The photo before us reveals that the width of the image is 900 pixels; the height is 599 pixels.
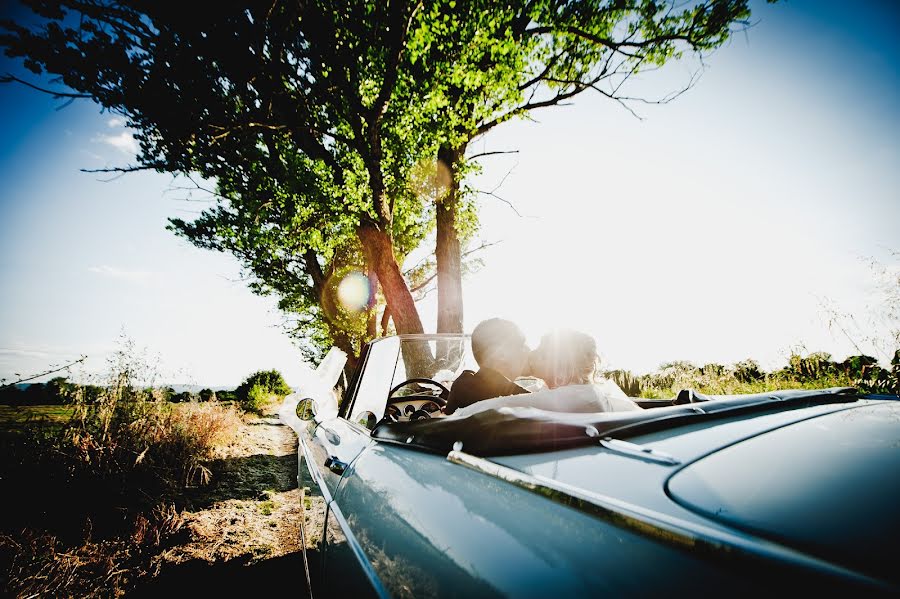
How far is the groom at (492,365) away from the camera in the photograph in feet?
7.29

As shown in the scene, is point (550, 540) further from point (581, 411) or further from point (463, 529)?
point (581, 411)

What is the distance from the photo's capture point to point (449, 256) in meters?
8.11

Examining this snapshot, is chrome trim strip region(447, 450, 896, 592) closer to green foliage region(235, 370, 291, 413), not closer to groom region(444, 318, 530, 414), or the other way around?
groom region(444, 318, 530, 414)

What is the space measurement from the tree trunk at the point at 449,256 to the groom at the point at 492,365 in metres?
4.93

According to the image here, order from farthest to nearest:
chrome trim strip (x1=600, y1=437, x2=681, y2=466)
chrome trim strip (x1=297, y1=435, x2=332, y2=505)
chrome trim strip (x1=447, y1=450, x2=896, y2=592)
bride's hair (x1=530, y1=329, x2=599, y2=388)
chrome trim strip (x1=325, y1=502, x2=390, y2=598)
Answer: bride's hair (x1=530, y1=329, x2=599, y2=388) < chrome trim strip (x1=297, y1=435, x2=332, y2=505) < chrome trim strip (x1=325, y1=502, x2=390, y2=598) < chrome trim strip (x1=600, y1=437, x2=681, y2=466) < chrome trim strip (x1=447, y1=450, x2=896, y2=592)

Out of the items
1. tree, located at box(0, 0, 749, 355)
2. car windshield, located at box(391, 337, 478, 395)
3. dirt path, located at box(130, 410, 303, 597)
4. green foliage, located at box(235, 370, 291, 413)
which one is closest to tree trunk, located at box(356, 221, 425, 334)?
tree, located at box(0, 0, 749, 355)

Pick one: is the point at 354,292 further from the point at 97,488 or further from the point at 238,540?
the point at 238,540

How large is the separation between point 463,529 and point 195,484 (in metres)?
4.90

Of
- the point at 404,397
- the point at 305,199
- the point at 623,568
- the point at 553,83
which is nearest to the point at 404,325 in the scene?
the point at 305,199

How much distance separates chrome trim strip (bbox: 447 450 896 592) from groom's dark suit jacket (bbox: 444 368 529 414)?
1.25m

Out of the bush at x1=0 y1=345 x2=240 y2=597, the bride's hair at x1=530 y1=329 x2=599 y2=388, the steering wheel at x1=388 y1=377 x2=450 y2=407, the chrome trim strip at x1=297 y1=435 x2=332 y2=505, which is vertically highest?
the bride's hair at x1=530 y1=329 x2=599 y2=388

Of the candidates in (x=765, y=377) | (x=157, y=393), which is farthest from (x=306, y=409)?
(x=765, y=377)

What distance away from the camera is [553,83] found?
25.6ft

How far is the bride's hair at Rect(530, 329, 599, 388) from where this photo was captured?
2012mm
